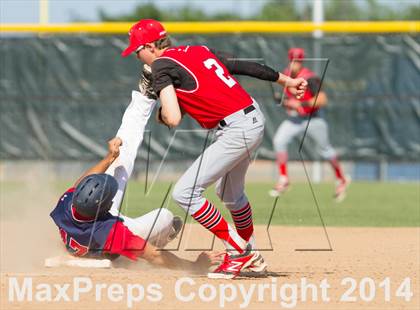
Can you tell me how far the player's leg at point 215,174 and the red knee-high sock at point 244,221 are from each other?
0.32 metres

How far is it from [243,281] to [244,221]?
630 millimetres

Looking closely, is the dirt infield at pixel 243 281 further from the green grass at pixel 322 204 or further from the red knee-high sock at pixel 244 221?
the green grass at pixel 322 204

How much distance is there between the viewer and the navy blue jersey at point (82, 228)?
6.10 metres

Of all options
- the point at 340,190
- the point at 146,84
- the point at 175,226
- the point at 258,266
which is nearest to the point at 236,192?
the point at 258,266

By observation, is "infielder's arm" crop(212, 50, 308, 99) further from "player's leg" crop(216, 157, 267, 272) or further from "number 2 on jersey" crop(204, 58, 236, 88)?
"player's leg" crop(216, 157, 267, 272)

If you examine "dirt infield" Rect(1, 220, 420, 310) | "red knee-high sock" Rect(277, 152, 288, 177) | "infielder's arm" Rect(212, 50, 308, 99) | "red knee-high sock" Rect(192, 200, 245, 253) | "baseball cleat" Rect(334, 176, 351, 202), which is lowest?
"dirt infield" Rect(1, 220, 420, 310)

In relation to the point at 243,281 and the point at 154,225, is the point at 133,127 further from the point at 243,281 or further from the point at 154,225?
the point at 243,281

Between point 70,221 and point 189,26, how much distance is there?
10.3 metres

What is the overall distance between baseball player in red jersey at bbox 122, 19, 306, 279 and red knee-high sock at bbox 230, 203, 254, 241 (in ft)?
0.87

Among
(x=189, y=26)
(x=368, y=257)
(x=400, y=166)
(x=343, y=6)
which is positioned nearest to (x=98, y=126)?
(x=189, y=26)

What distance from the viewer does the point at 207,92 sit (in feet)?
19.0

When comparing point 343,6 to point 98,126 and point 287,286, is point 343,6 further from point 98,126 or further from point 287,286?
point 287,286

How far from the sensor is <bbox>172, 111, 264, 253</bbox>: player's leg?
19.0ft

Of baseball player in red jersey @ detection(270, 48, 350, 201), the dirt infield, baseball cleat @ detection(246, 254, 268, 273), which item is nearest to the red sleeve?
the dirt infield
